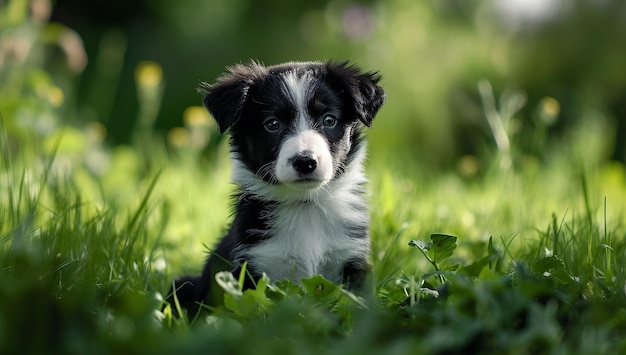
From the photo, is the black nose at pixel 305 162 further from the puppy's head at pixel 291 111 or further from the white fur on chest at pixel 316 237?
the white fur on chest at pixel 316 237

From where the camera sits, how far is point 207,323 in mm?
2465

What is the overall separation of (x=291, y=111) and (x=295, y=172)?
0.37 metres

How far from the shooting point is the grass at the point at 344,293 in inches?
76.1

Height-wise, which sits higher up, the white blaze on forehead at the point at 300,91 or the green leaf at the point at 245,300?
the white blaze on forehead at the point at 300,91

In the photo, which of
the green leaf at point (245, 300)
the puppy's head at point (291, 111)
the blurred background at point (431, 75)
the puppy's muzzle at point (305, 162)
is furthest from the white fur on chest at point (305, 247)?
the blurred background at point (431, 75)

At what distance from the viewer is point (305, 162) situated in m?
3.21

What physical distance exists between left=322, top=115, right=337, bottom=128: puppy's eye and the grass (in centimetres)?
69

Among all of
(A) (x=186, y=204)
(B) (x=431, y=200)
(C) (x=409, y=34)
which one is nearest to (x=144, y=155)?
(A) (x=186, y=204)

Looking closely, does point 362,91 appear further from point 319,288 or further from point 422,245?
point 319,288

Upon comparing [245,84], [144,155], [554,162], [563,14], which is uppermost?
[563,14]

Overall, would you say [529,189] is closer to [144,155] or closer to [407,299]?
[407,299]

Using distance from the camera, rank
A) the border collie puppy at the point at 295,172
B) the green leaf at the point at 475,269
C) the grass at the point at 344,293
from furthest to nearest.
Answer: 1. the border collie puppy at the point at 295,172
2. the green leaf at the point at 475,269
3. the grass at the point at 344,293

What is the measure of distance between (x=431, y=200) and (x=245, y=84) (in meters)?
2.44

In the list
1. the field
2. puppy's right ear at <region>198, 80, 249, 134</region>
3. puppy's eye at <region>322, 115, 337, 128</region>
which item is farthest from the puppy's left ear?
the field
